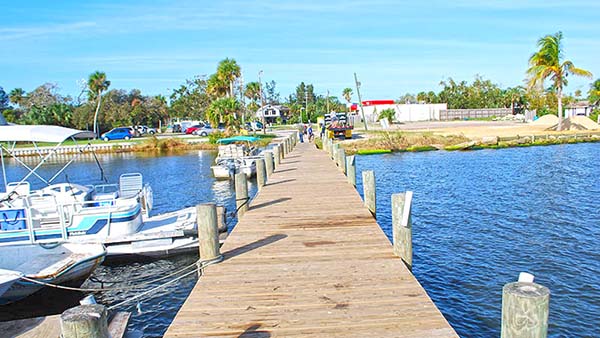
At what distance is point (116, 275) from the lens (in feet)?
44.9

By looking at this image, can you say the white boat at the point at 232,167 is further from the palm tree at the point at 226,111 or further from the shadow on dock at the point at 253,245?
the palm tree at the point at 226,111

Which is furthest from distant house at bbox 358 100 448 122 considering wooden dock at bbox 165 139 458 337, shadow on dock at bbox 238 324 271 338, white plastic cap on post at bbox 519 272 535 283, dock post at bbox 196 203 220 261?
white plastic cap on post at bbox 519 272 535 283

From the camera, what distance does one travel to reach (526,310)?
12.6ft

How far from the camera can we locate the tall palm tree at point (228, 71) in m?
58.3

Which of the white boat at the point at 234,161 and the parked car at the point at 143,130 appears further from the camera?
the parked car at the point at 143,130

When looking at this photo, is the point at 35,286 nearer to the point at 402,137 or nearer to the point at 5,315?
the point at 5,315

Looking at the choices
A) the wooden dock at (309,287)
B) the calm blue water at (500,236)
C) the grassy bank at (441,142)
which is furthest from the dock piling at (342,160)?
the grassy bank at (441,142)

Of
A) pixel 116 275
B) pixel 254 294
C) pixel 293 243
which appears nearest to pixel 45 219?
pixel 116 275

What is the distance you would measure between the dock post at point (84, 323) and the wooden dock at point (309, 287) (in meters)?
1.12

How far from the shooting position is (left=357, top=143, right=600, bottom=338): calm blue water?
969 centimetres

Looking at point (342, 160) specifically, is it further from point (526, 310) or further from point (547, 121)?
point (547, 121)

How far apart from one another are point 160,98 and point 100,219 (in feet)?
296

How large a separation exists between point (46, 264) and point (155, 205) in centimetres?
1088

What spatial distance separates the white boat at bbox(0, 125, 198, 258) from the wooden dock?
4909 millimetres
